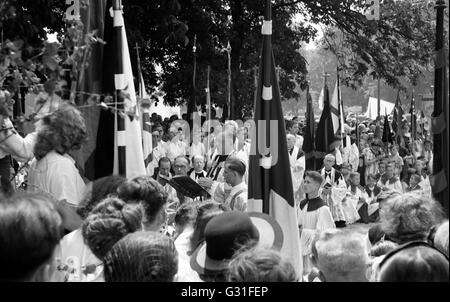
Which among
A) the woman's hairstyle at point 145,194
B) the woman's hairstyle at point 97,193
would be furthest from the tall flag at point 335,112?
the woman's hairstyle at point 145,194

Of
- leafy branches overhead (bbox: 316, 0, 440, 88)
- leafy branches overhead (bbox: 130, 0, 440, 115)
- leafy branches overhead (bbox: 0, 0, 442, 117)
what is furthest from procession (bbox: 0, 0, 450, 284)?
leafy branches overhead (bbox: 316, 0, 440, 88)

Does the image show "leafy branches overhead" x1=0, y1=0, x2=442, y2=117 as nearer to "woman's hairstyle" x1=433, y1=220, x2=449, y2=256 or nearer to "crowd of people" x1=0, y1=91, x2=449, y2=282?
"crowd of people" x1=0, y1=91, x2=449, y2=282

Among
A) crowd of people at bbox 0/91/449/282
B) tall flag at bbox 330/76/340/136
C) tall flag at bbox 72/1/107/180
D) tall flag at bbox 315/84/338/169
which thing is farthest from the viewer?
tall flag at bbox 330/76/340/136

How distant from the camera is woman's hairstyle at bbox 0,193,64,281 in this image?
2.68 m

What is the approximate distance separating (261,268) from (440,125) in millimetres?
3054

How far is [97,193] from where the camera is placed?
4.91 m

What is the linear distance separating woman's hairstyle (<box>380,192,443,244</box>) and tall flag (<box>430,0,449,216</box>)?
263 millimetres

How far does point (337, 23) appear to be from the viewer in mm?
22922

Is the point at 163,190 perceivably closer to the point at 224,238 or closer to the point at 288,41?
the point at 224,238

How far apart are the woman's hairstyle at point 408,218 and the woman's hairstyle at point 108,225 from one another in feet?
5.06

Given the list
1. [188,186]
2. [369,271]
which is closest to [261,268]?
[369,271]

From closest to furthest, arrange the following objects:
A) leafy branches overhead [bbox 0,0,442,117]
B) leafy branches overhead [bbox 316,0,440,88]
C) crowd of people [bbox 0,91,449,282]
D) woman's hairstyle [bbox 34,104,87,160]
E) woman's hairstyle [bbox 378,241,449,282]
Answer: crowd of people [bbox 0,91,449,282] < woman's hairstyle [bbox 378,241,449,282] < woman's hairstyle [bbox 34,104,87,160] < leafy branches overhead [bbox 0,0,442,117] < leafy branches overhead [bbox 316,0,440,88]

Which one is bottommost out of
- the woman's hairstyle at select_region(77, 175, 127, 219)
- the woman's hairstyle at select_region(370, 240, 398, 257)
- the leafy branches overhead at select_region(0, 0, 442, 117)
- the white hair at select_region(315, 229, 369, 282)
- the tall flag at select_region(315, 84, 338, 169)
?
the woman's hairstyle at select_region(370, 240, 398, 257)
